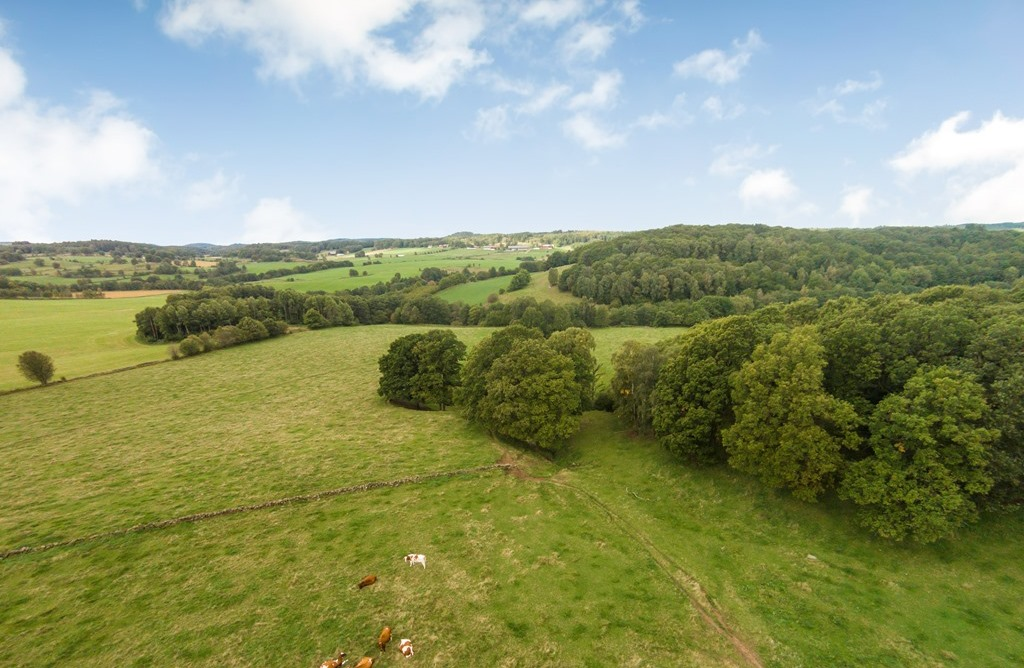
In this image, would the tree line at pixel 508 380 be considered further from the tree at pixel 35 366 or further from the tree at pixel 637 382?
the tree at pixel 35 366

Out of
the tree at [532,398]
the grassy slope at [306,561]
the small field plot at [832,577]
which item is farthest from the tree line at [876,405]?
the grassy slope at [306,561]

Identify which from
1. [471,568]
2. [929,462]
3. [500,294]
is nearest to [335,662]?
[471,568]

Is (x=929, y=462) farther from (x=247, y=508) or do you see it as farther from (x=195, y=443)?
(x=195, y=443)

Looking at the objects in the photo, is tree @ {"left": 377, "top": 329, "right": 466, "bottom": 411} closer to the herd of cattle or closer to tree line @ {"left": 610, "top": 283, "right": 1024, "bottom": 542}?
tree line @ {"left": 610, "top": 283, "right": 1024, "bottom": 542}

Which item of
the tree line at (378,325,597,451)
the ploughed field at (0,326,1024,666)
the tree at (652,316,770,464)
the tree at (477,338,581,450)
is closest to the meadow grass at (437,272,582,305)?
the tree line at (378,325,597,451)

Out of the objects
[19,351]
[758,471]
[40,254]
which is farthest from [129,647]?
[40,254]

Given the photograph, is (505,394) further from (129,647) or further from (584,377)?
(129,647)
